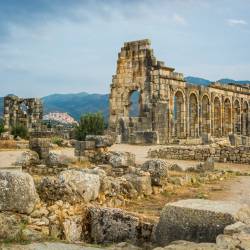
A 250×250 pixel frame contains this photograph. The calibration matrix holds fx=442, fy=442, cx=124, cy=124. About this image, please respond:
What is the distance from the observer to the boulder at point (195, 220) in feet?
18.3

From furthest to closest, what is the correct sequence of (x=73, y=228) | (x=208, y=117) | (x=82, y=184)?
(x=208, y=117) → (x=82, y=184) → (x=73, y=228)

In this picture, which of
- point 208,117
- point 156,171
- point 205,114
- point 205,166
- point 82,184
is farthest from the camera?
point 205,114

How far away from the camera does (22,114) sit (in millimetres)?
44312

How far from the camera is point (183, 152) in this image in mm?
21141

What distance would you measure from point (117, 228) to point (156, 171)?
17.3ft

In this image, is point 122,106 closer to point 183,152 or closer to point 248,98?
point 183,152

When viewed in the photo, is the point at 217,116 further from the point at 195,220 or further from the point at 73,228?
the point at 195,220

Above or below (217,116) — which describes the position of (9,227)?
below

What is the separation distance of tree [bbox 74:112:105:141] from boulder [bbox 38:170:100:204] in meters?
22.6

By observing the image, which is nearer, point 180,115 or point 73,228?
point 73,228

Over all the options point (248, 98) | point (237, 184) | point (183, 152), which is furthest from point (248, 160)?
point (248, 98)

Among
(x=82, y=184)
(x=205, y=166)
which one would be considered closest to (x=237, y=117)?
(x=205, y=166)

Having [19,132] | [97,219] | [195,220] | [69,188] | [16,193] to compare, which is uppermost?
[19,132]

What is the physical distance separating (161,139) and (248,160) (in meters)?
10.5
